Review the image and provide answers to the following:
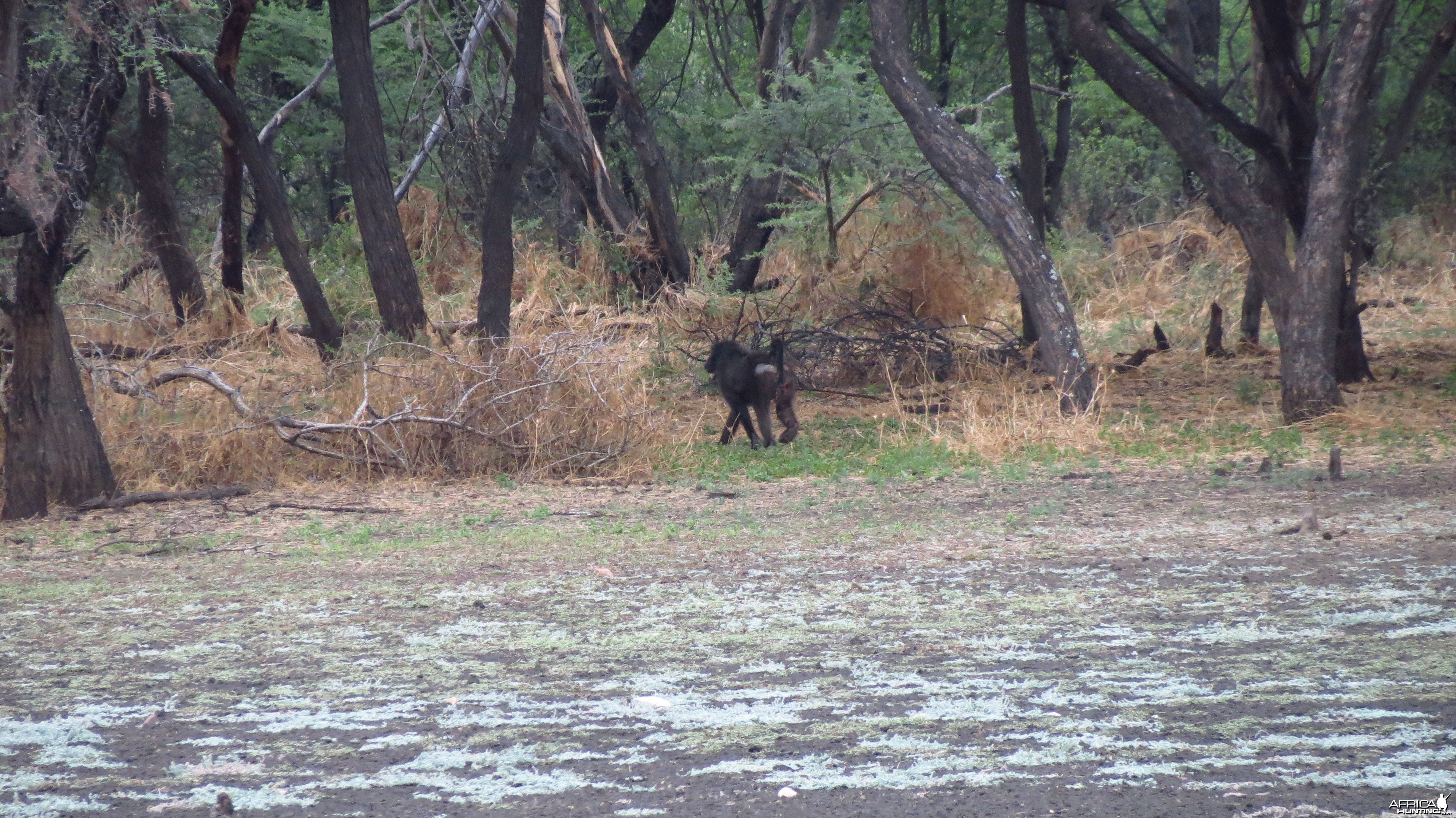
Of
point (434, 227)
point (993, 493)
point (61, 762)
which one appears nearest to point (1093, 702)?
point (61, 762)

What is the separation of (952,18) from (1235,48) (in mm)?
6358

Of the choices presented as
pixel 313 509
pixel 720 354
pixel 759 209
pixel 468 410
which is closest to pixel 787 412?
pixel 720 354

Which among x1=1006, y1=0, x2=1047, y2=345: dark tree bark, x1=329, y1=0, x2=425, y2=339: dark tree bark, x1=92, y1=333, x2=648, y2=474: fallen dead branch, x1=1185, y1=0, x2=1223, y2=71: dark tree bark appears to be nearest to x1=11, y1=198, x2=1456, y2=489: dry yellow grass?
x1=92, y1=333, x2=648, y2=474: fallen dead branch

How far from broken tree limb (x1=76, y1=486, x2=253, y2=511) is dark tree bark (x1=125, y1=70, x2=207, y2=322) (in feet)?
14.9

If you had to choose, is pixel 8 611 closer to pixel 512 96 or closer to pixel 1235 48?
pixel 512 96

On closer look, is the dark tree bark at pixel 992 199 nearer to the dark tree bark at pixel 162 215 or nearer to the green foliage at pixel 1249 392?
the green foliage at pixel 1249 392

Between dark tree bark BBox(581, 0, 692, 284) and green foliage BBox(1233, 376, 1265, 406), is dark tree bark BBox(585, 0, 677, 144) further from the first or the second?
green foliage BBox(1233, 376, 1265, 406)

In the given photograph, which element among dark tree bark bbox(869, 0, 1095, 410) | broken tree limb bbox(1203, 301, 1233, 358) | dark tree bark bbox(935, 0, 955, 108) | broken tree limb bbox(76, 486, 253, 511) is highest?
dark tree bark bbox(935, 0, 955, 108)

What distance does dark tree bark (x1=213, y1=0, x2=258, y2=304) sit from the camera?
11.7m

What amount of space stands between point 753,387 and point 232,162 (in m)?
6.54

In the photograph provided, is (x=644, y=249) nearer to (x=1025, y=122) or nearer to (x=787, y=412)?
(x=1025, y=122)

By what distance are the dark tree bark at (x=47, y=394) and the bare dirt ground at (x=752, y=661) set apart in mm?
427

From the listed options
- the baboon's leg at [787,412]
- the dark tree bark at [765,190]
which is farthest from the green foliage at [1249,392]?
the dark tree bark at [765,190]

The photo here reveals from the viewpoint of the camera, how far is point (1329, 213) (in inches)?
409
